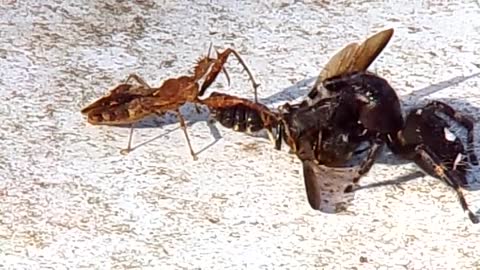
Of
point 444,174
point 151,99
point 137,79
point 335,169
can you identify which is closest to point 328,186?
point 335,169

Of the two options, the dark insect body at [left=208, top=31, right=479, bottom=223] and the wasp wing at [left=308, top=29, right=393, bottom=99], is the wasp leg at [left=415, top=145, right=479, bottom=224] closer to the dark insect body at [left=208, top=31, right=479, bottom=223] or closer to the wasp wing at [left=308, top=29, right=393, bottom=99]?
the dark insect body at [left=208, top=31, right=479, bottom=223]

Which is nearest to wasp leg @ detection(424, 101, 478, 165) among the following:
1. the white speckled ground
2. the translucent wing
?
the white speckled ground

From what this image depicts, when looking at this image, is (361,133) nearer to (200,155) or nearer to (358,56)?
(358,56)

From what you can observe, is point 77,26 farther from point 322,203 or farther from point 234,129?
point 322,203

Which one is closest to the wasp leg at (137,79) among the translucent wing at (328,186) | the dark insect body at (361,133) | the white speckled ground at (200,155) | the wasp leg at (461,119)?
the white speckled ground at (200,155)

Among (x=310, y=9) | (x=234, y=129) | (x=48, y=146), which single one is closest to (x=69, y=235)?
(x=48, y=146)

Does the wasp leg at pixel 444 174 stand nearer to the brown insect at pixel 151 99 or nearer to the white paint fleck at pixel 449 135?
the white paint fleck at pixel 449 135
